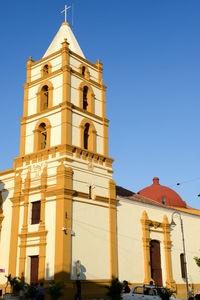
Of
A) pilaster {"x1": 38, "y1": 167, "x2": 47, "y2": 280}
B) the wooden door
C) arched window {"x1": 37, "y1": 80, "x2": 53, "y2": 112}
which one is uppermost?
arched window {"x1": 37, "y1": 80, "x2": 53, "y2": 112}

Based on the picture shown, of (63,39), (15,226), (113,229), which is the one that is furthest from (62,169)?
(63,39)

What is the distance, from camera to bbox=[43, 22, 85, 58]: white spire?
1225 inches

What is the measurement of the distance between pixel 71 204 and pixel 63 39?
612 inches

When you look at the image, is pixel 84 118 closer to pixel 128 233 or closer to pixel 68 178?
pixel 68 178

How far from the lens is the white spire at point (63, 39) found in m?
31.1

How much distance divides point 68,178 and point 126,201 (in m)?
7.17

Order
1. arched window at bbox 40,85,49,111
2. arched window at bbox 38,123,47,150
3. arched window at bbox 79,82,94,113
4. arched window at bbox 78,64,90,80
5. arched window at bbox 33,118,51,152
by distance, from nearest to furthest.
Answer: arched window at bbox 33,118,51,152 → arched window at bbox 38,123,47,150 → arched window at bbox 40,85,49,111 → arched window at bbox 79,82,94,113 → arched window at bbox 78,64,90,80

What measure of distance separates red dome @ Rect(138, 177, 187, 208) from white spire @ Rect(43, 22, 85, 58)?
68.0ft

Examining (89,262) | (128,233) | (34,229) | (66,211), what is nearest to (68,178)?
(66,211)

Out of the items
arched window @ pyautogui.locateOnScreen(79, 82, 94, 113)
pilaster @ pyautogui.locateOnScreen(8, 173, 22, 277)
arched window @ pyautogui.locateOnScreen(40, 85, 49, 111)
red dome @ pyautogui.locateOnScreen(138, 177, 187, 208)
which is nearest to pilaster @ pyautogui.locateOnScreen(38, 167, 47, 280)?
pilaster @ pyautogui.locateOnScreen(8, 173, 22, 277)

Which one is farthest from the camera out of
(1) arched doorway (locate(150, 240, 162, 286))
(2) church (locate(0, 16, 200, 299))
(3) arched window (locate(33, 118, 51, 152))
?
(1) arched doorway (locate(150, 240, 162, 286))

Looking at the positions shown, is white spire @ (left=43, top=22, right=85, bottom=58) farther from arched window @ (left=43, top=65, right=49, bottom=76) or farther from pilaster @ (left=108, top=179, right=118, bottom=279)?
pilaster @ (left=108, top=179, right=118, bottom=279)

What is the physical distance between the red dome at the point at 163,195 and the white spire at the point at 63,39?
68.0ft

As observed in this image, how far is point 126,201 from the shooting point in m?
29.7
